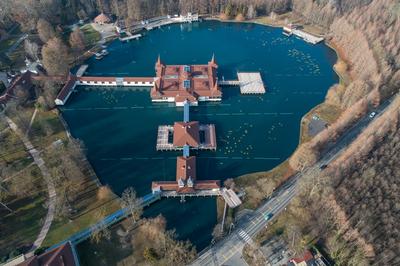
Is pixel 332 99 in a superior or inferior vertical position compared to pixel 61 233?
superior

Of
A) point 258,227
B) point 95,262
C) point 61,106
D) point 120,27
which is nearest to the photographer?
point 95,262

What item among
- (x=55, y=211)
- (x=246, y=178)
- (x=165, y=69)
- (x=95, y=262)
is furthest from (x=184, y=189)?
(x=165, y=69)

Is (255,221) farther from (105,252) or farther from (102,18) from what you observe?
(102,18)

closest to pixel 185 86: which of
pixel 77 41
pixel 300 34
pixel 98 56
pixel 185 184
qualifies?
pixel 185 184

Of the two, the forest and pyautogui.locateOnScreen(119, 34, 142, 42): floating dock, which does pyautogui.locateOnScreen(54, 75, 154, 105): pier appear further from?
pyautogui.locateOnScreen(119, 34, 142, 42): floating dock

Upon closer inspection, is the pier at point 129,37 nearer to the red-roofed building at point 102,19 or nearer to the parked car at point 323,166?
the red-roofed building at point 102,19

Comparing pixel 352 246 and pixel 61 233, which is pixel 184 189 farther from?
pixel 352 246

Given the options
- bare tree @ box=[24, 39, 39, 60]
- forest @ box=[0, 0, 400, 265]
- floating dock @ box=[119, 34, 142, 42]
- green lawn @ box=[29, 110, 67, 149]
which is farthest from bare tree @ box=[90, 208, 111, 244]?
floating dock @ box=[119, 34, 142, 42]
